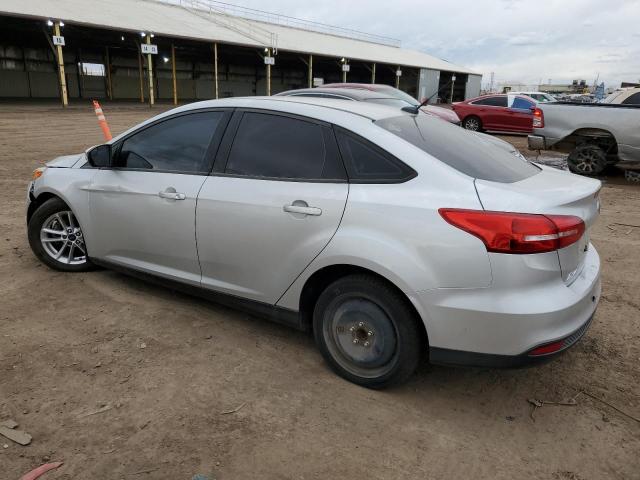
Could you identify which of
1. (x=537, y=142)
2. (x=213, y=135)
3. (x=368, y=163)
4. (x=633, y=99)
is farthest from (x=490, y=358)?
(x=633, y=99)

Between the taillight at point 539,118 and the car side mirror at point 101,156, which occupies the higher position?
the taillight at point 539,118

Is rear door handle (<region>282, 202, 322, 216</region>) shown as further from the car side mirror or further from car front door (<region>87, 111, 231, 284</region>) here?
the car side mirror

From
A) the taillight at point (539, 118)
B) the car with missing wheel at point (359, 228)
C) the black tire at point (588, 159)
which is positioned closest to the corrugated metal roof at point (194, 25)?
the taillight at point (539, 118)

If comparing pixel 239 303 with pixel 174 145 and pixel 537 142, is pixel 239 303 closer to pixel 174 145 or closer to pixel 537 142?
Answer: pixel 174 145

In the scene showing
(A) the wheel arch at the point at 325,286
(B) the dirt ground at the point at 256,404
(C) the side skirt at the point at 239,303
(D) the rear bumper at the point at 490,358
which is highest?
(A) the wheel arch at the point at 325,286

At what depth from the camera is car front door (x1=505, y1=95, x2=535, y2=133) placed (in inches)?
642

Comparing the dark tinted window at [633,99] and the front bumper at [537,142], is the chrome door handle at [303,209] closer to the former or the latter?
the front bumper at [537,142]

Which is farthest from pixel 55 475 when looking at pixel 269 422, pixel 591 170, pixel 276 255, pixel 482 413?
pixel 591 170

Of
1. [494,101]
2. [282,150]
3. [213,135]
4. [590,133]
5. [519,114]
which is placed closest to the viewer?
[282,150]

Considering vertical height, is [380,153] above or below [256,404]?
above

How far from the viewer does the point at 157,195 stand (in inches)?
140

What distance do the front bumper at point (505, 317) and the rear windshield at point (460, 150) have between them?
0.62 meters

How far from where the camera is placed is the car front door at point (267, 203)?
9.43 ft

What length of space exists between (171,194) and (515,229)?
2.26 meters
